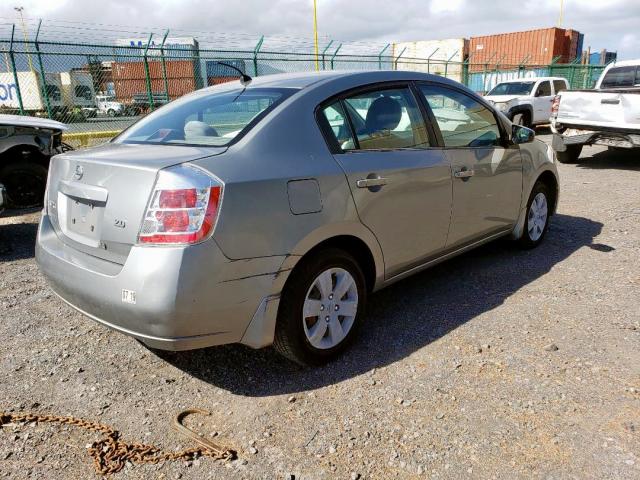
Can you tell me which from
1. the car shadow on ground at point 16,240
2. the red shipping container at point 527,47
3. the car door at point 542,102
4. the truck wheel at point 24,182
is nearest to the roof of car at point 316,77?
the car shadow on ground at point 16,240

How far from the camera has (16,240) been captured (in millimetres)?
5805

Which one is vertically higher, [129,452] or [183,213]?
[183,213]

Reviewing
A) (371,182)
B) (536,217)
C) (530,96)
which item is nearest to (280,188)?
(371,182)

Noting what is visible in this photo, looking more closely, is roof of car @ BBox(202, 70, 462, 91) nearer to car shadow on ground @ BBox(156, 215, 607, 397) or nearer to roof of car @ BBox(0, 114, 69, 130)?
car shadow on ground @ BBox(156, 215, 607, 397)

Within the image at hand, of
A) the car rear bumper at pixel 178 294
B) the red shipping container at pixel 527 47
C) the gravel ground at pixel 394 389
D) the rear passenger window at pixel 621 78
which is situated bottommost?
the gravel ground at pixel 394 389

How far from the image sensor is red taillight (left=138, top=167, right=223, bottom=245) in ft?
7.66

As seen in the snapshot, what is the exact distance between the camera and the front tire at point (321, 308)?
2.74m

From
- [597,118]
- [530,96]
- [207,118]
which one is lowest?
[597,118]

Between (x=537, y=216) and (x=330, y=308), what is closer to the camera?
(x=330, y=308)

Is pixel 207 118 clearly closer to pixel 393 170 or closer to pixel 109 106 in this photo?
pixel 393 170

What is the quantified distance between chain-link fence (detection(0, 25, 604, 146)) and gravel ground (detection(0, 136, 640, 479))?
8.03 metres

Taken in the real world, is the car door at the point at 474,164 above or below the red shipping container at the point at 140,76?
below

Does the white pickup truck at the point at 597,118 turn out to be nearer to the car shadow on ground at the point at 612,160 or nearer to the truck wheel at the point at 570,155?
the truck wheel at the point at 570,155

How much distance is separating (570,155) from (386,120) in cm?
856
